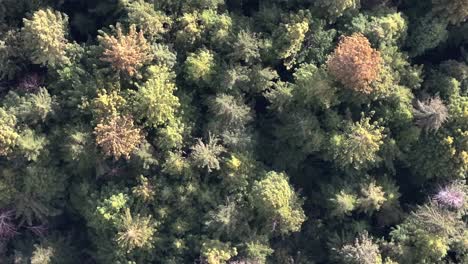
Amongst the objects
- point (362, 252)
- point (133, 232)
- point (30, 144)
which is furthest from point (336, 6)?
point (30, 144)

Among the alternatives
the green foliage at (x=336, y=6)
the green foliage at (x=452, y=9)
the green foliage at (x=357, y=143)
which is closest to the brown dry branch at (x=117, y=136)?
the green foliage at (x=357, y=143)

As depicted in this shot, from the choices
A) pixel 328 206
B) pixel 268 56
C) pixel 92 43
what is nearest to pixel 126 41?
pixel 92 43

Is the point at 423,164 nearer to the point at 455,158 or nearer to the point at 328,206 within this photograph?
the point at 455,158

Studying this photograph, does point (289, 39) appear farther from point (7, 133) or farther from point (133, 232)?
point (7, 133)

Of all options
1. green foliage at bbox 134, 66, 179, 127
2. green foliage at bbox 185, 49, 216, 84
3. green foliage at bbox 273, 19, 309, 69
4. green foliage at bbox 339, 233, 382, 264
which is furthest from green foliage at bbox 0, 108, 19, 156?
green foliage at bbox 339, 233, 382, 264

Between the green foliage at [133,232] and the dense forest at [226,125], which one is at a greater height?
the dense forest at [226,125]

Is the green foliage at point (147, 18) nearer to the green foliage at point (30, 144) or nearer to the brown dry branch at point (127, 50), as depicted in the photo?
the brown dry branch at point (127, 50)

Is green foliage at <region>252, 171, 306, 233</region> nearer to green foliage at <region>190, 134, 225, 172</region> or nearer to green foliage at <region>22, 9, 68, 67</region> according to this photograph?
green foliage at <region>190, 134, 225, 172</region>
